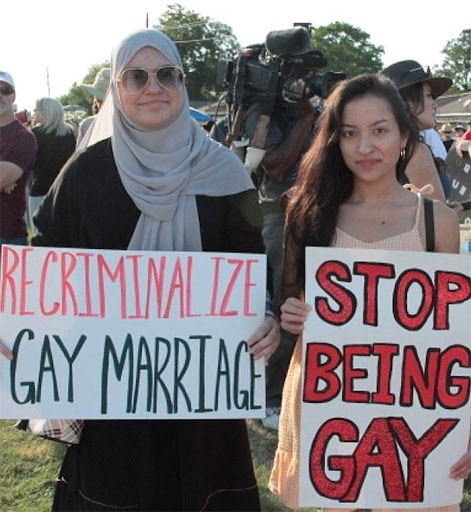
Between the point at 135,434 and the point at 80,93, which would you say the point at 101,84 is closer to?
the point at 135,434

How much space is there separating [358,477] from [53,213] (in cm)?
113

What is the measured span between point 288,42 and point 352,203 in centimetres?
246

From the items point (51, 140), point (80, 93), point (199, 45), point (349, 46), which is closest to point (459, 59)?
point (349, 46)

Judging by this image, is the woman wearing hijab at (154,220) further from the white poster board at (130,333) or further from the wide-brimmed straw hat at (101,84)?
the wide-brimmed straw hat at (101,84)

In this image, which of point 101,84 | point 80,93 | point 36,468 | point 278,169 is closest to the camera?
point 36,468

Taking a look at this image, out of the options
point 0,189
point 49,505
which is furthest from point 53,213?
point 0,189

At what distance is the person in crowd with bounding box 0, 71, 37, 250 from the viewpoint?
4.27m

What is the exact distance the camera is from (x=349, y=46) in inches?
3081

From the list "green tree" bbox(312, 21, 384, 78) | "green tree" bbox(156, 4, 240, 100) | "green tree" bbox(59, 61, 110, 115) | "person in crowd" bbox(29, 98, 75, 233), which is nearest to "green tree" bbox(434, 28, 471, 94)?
"green tree" bbox(312, 21, 384, 78)

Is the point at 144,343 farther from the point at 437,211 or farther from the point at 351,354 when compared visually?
the point at 437,211

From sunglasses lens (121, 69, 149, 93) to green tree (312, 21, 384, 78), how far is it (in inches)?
2891

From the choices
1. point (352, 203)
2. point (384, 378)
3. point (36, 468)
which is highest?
point (352, 203)

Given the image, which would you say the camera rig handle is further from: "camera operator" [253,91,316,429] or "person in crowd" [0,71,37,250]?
"person in crowd" [0,71,37,250]

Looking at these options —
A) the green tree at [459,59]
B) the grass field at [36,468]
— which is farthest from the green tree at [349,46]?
the grass field at [36,468]
